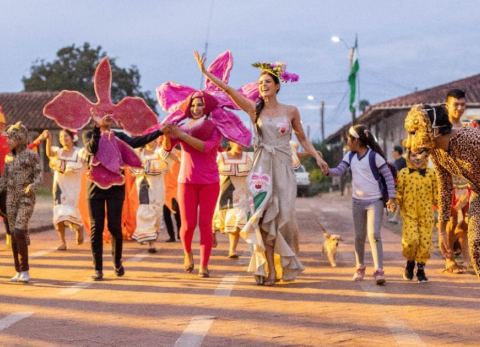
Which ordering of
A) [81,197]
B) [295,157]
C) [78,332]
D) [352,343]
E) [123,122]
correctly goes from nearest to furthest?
[352,343] → [78,332] → [123,122] → [295,157] → [81,197]

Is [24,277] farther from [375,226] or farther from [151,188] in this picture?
[151,188]

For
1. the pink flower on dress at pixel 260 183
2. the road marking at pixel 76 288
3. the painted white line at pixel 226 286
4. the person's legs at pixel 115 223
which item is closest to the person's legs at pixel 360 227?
the pink flower on dress at pixel 260 183

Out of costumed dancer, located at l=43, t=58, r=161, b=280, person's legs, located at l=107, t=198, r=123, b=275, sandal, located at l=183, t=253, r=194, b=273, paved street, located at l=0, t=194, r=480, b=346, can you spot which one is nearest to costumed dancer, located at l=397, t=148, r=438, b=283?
paved street, located at l=0, t=194, r=480, b=346

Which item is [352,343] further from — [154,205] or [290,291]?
[154,205]

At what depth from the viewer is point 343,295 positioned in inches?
353

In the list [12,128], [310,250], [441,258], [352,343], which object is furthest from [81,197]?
[352,343]

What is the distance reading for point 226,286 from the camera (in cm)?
962

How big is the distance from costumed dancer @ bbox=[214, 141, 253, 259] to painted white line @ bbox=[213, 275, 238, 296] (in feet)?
7.65

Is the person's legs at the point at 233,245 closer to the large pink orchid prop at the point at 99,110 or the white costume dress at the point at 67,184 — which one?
the large pink orchid prop at the point at 99,110

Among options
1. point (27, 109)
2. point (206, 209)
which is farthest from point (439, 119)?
point (27, 109)

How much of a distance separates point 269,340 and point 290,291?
2.80 metres

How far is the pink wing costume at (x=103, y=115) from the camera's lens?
33.8ft

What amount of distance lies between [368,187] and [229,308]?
279 cm

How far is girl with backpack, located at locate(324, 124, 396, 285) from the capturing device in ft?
33.0
